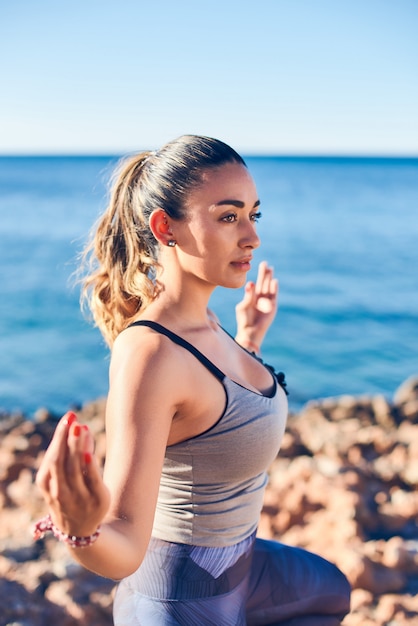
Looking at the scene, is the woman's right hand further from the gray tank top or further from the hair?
the hair

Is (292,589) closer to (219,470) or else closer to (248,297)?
(219,470)

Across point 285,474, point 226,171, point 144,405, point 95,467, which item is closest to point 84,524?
point 95,467

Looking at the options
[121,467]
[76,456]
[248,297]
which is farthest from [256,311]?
Answer: [76,456]

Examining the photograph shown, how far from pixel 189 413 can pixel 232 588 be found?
2.14ft

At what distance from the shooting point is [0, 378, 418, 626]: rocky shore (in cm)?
333

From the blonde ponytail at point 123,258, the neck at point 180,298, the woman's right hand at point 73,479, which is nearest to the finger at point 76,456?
the woman's right hand at point 73,479

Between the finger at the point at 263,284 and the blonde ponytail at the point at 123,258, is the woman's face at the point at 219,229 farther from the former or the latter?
the finger at the point at 263,284

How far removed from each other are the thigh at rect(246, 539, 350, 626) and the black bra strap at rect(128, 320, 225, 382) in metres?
0.78

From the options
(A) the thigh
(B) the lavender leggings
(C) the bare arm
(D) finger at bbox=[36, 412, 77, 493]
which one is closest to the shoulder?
(C) the bare arm

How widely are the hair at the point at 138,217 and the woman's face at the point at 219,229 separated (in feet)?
0.13

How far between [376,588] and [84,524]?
262cm

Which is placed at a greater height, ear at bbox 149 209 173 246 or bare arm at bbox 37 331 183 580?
ear at bbox 149 209 173 246

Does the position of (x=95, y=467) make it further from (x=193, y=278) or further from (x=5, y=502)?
(x=5, y=502)

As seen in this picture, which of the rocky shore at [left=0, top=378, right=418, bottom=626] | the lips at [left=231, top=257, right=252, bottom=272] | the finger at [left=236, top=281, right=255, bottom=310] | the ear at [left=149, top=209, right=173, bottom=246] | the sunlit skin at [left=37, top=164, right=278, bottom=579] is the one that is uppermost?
the ear at [left=149, top=209, right=173, bottom=246]
